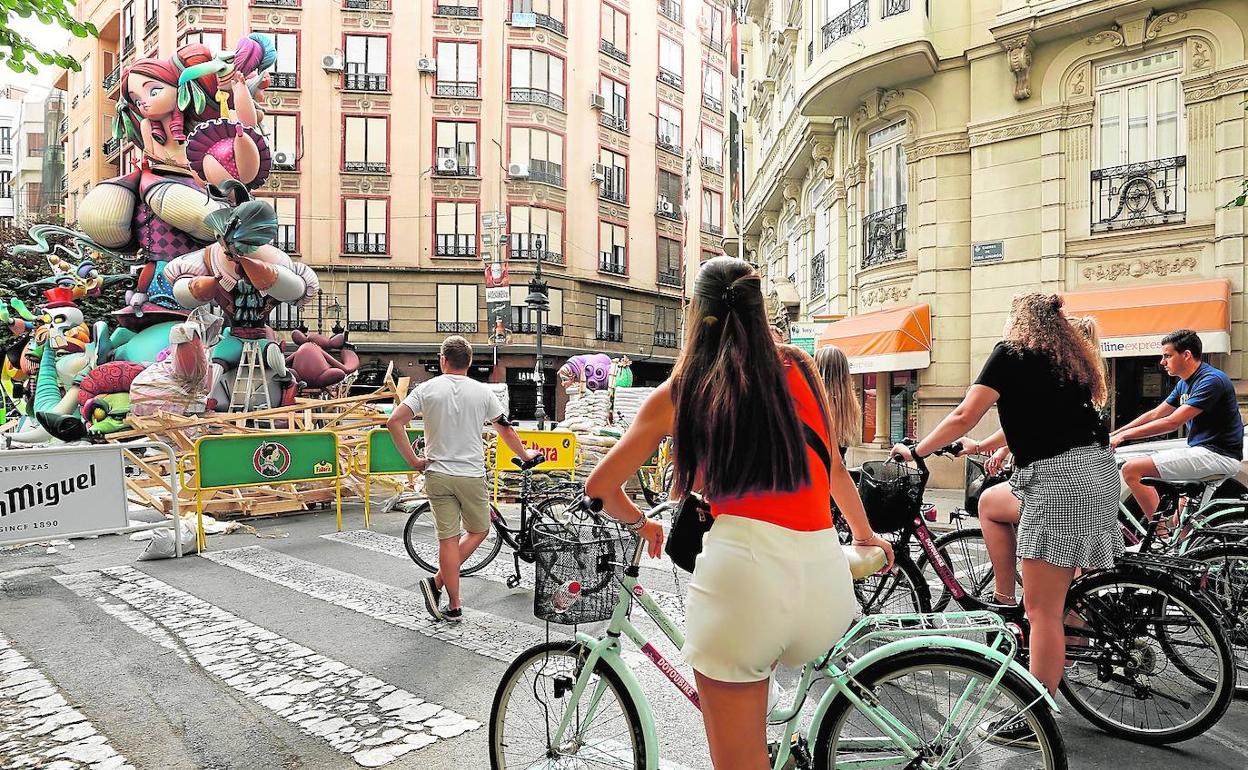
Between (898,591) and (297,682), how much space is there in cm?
352

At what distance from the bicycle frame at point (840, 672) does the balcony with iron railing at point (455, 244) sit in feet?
119

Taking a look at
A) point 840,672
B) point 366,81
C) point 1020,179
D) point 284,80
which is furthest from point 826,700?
point 284,80

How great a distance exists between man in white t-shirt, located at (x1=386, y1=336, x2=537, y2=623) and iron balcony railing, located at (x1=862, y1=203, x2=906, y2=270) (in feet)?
41.0

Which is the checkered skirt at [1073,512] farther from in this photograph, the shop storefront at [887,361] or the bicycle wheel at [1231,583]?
the shop storefront at [887,361]

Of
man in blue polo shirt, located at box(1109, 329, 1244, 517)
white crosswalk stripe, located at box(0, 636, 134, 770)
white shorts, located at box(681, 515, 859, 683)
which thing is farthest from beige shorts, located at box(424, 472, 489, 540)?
man in blue polo shirt, located at box(1109, 329, 1244, 517)

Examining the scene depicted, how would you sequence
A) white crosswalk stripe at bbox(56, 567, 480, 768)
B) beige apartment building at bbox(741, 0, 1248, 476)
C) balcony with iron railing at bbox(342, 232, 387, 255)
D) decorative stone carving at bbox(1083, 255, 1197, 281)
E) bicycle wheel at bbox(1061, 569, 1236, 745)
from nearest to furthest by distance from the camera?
bicycle wheel at bbox(1061, 569, 1236, 745) → white crosswalk stripe at bbox(56, 567, 480, 768) → beige apartment building at bbox(741, 0, 1248, 476) → decorative stone carving at bbox(1083, 255, 1197, 281) → balcony with iron railing at bbox(342, 232, 387, 255)

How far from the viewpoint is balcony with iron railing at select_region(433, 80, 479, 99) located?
3784 cm

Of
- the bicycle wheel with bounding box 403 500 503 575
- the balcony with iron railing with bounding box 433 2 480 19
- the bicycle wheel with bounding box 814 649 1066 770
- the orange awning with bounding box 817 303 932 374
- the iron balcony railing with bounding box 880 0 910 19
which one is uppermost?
the balcony with iron railing with bounding box 433 2 480 19

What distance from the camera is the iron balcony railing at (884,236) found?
1653cm

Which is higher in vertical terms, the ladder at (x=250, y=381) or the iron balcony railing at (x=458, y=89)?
the iron balcony railing at (x=458, y=89)

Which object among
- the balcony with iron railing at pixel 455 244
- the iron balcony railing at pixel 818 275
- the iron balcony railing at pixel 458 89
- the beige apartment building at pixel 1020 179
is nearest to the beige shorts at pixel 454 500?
the beige apartment building at pixel 1020 179

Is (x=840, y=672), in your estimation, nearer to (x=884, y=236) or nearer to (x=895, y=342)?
(x=895, y=342)

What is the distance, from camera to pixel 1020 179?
1478cm

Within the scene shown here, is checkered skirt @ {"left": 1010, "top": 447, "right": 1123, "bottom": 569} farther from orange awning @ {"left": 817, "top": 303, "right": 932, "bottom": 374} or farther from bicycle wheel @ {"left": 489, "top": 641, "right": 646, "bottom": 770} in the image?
orange awning @ {"left": 817, "top": 303, "right": 932, "bottom": 374}
